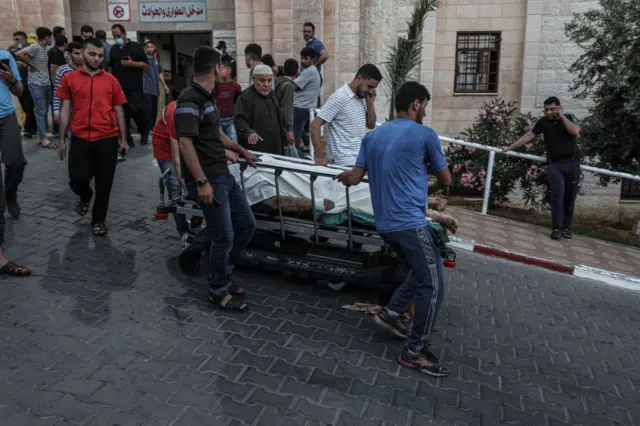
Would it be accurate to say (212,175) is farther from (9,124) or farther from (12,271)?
(9,124)

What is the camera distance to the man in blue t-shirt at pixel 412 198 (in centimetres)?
413

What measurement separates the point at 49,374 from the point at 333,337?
203 cm

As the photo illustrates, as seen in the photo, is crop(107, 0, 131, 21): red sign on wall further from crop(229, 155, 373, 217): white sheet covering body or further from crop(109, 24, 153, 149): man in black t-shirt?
crop(229, 155, 373, 217): white sheet covering body

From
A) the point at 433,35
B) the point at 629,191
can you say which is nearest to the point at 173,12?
the point at 433,35

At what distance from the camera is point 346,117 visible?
6008mm

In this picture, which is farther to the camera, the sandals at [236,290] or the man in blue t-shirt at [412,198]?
the sandals at [236,290]

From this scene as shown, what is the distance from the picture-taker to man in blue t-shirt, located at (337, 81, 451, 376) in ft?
13.6

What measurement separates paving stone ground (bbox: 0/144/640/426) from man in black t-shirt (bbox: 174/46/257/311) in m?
0.32

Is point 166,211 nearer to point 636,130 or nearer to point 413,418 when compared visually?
point 413,418

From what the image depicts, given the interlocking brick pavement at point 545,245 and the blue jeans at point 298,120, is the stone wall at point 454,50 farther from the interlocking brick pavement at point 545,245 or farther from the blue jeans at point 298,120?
the interlocking brick pavement at point 545,245

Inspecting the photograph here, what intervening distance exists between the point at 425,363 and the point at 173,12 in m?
13.0

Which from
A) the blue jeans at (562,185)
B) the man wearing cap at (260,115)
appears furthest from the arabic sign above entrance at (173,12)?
the blue jeans at (562,185)

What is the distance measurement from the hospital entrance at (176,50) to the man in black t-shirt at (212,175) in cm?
1130

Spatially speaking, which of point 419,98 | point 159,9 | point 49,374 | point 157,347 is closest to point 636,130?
point 419,98
